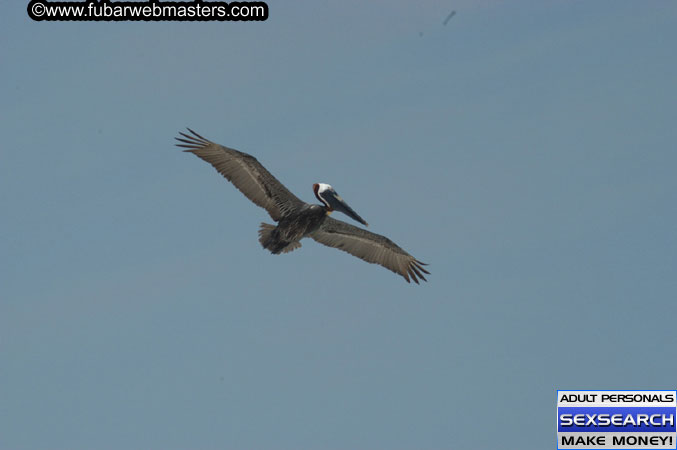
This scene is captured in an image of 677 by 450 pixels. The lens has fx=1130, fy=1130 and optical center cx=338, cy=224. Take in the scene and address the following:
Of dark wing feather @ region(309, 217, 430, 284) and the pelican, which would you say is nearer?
the pelican

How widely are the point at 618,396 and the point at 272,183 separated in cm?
1211

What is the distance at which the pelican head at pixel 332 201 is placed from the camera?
118 ft

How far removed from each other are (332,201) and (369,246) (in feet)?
7.91

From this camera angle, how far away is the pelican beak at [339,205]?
36.0 meters

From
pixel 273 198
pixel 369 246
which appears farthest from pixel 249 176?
pixel 369 246

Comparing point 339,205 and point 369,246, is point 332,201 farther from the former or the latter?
point 369,246

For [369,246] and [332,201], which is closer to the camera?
[332,201]

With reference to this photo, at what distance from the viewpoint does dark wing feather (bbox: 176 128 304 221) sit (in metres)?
34.6

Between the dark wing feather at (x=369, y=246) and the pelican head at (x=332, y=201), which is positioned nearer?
the pelican head at (x=332, y=201)

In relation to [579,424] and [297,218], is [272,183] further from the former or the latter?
[579,424]

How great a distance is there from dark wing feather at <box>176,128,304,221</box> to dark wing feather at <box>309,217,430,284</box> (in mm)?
2353

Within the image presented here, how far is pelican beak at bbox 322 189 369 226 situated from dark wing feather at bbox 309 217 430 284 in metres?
0.92

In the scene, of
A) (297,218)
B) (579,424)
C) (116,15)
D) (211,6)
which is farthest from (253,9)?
(579,424)

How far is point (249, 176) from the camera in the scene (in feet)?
115
